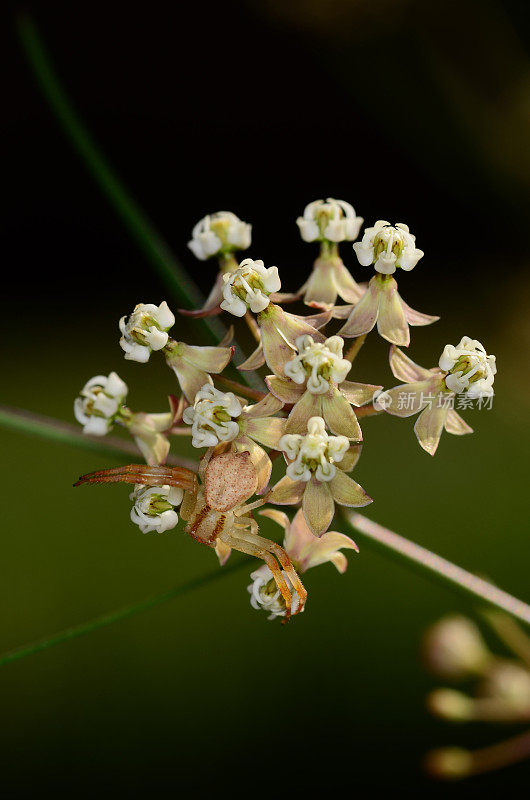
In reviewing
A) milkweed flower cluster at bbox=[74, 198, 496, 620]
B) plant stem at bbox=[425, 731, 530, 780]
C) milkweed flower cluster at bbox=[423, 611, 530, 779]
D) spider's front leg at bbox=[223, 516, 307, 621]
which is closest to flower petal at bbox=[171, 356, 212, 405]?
milkweed flower cluster at bbox=[74, 198, 496, 620]

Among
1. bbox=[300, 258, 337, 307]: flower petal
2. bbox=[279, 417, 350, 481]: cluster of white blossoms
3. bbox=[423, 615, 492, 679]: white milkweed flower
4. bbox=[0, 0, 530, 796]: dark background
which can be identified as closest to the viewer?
bbox=[279, 417, 350, 481]: cluster of white blossoms

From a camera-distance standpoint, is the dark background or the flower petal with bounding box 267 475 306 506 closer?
the flower petal with bounding box 267 475 306 506

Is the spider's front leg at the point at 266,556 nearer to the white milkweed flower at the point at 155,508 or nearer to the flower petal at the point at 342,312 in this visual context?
the white milkweed flower at the point at 155,508

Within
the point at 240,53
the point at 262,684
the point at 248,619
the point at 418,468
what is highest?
the point at 240,53

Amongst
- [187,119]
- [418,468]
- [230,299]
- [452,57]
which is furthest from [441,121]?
[187,119]

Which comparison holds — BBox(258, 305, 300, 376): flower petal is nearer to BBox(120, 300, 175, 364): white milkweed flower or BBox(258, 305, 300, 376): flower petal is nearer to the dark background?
BBox(120, 300, 175, 364): white milkweed flower

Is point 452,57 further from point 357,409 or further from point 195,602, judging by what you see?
point 195,602
